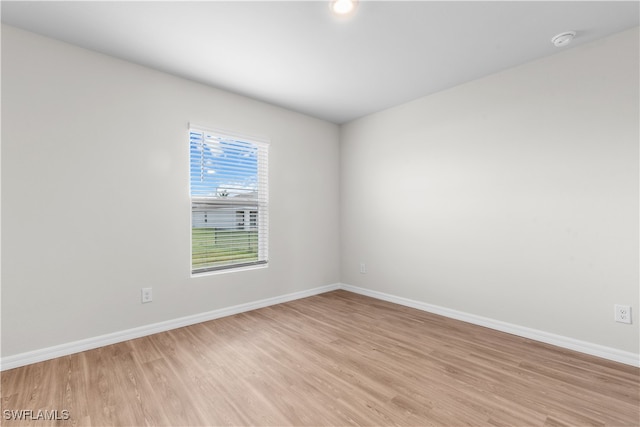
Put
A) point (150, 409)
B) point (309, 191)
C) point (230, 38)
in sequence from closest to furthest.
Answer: point (150, 409), point (230, 38), point (309, 191)

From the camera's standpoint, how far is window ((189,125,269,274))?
3.06 meters

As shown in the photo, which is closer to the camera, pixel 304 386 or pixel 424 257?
pixel 304 386

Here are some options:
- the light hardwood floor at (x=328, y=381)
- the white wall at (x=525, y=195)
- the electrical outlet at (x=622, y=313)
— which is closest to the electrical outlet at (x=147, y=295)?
the light hardwood floor at (x=328, y=381)

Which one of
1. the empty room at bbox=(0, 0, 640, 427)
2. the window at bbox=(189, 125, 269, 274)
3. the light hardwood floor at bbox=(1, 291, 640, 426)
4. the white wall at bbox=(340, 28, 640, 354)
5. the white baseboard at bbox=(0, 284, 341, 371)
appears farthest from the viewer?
the window at bbox=(189, 125, 269, 274)

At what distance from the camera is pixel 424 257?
135 inches

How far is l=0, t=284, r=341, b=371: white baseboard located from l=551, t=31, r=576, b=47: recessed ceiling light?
358cm

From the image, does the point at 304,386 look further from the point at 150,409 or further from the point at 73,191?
the point at 73,191

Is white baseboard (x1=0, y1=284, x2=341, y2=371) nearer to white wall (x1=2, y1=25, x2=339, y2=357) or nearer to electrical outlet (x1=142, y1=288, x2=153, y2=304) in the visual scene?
white wall (x1=2, y1=25, x2=339, y2=357)

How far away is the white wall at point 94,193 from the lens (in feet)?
7.00

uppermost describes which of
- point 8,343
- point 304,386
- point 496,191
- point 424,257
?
point 496,191

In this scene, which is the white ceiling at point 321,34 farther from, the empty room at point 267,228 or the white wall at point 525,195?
the white wall at point 525,195

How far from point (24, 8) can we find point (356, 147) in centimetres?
337

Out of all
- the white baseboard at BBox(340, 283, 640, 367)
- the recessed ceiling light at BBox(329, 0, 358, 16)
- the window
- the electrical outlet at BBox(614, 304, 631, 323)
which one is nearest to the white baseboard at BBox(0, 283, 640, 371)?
the white baseboard at BBox(340, 283, 640, 367)

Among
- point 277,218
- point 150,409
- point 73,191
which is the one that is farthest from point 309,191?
point 150,409
